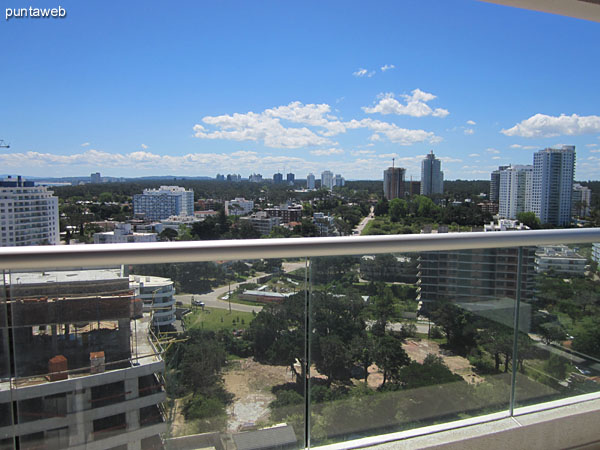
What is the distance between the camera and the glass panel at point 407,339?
1.49 meters

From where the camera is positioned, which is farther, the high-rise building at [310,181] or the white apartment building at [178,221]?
the high-rise building at [310,181]

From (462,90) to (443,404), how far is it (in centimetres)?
5395

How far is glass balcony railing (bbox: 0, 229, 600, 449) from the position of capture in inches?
48.1

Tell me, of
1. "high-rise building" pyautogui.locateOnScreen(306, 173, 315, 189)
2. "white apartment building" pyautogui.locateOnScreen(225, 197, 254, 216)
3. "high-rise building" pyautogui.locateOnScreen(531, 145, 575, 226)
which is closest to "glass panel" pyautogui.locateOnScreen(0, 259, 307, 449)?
"white apartment building" pyautogui.locateOnScreen(225, 197, 254, 216)

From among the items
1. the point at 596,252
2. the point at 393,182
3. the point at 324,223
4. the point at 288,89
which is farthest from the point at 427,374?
the point at 288,89

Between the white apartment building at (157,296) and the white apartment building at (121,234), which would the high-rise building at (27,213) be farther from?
the white apartment building at (157,296)

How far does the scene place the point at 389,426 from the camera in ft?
5.11

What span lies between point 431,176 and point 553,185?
9214 mm

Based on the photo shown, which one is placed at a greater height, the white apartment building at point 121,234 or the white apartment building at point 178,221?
the white apartment building at point 178,221

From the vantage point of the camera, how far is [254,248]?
131cm

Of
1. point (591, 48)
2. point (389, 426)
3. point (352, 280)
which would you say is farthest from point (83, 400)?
point (591, 48)

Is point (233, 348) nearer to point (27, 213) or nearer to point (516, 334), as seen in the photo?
point (516, 334)

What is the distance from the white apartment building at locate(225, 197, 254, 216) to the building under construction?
3117 centimetres

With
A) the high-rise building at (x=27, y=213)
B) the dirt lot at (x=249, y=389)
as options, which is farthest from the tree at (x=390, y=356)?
the high-rise building at (x=27, y=213)
